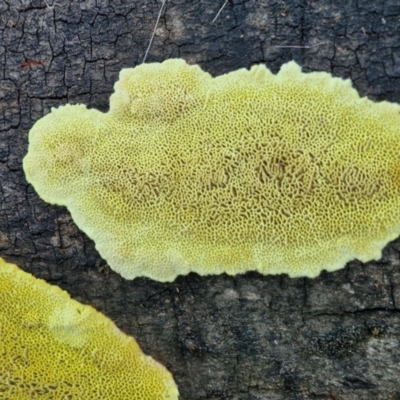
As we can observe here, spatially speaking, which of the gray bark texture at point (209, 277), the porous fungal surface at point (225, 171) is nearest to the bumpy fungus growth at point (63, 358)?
the gray bark texture at point (209, 277)

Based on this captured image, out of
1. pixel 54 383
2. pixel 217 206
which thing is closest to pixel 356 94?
pixel 217 206

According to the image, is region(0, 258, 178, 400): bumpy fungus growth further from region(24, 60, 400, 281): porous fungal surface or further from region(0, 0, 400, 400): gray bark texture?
region(24, 60, 400, 281): porous fungal surface

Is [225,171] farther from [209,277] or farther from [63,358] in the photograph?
[63,358]

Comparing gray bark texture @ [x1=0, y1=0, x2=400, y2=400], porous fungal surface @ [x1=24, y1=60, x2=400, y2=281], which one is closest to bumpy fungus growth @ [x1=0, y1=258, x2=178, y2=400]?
gray bark texture @ [x1=0, y1=0, x2=400, y2=400]

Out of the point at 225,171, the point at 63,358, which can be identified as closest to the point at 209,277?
the point at 225,171

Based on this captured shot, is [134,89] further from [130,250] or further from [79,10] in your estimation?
[130,250]
